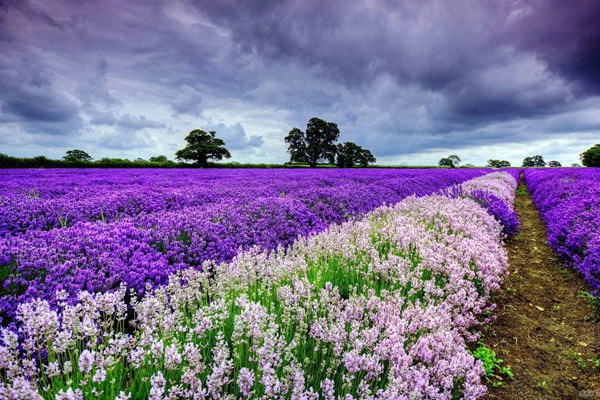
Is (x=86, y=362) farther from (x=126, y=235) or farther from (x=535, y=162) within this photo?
(x=535, y=162)

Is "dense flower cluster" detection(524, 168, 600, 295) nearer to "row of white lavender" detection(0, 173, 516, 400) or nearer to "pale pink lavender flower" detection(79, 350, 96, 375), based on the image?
"row of white lavender" detection(0, 173, 516, 400)

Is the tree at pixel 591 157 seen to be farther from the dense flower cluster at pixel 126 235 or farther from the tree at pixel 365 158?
the dense flower cluster at pixel 126 235

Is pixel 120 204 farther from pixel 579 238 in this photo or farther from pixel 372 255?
pixel 579 238

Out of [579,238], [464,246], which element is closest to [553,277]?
[579,238]

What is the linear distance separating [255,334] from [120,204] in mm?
5978

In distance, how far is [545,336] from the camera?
13.1ft

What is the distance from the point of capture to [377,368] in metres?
1.96

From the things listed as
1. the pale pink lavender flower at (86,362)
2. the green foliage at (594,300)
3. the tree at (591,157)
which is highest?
the tree at (591,157)

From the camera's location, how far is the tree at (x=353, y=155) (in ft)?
192

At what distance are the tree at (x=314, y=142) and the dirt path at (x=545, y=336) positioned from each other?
51069 mm

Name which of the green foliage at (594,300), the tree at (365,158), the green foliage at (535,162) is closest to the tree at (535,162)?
the green foliage at (535,162)

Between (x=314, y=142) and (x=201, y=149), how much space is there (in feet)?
67.8

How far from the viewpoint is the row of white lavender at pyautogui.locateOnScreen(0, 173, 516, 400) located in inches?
63.1

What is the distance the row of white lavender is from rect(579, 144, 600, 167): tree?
2543 inches
